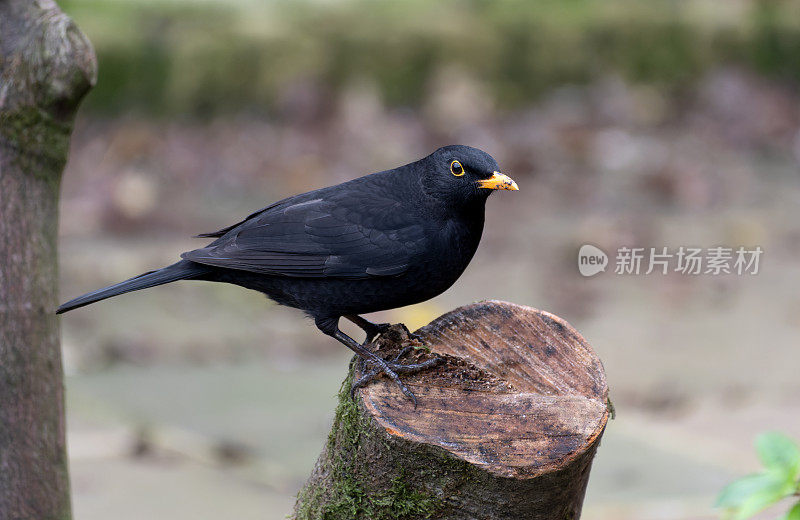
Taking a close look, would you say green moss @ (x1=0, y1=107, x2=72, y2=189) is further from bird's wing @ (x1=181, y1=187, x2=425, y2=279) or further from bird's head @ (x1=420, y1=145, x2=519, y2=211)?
bird's head @ (x1=420, y1=145, x2=519, y2=211)

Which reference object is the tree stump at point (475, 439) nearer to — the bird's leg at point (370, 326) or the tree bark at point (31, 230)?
the bird's leg at point (370, 326)

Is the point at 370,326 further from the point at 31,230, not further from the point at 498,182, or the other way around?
the point at 31,230

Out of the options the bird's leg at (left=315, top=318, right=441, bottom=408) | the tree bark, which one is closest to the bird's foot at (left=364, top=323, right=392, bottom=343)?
the bird's leg at (left=315, top=318, right=441, bottom=408)

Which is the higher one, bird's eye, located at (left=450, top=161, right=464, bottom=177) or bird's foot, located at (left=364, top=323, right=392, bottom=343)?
bird's eye, located at (left=450, top=161, right=464, bottom=177)

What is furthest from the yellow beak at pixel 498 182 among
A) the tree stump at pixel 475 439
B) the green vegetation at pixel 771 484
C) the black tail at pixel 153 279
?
the green vegetation at pixel 771 484

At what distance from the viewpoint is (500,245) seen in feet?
22.7

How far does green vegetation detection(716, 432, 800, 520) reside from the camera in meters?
1.95

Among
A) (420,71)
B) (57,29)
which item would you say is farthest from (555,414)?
(420,71)

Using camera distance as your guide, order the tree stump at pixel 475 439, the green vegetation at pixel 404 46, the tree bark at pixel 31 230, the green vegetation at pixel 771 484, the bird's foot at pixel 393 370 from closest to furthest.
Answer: the green vegetation at pixel 771 484 < the tree stump at pixel 475 439 < the bird's foot at pixel 393 370 < the tree bark at pixel 31 230 < the green vegetation at pixel 404 46

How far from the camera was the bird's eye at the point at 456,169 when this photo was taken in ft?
9.08

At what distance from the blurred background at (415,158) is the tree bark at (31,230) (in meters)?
1.41

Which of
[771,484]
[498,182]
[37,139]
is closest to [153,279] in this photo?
[37,139]

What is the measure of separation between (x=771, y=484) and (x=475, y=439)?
0.59m

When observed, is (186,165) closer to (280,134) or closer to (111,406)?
(280,134)
